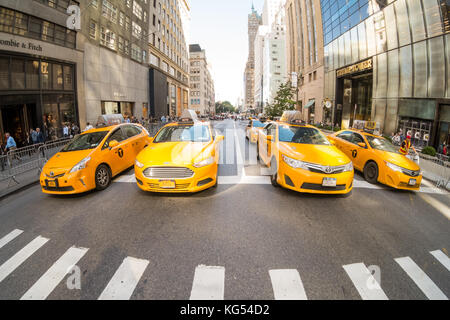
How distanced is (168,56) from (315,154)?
45900mm

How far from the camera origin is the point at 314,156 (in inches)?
231

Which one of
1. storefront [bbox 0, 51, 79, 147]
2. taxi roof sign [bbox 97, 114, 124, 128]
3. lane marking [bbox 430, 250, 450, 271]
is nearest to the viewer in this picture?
lane marking [bbox 430, 250, 450, 271]

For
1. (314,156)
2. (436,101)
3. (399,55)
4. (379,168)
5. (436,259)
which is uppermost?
(399,55)

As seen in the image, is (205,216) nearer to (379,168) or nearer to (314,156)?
(314,156)

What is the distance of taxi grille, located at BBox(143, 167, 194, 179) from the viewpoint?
207 inches

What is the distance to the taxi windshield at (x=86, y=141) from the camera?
22.2 ft

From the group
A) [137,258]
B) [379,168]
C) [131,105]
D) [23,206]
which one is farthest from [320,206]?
[131,105]

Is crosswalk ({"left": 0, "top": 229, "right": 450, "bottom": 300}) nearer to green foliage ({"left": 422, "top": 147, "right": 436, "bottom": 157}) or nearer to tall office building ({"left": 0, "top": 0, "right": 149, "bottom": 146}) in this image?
Answer: green foliage ({"left": 422, "top": 147, "right": 436, "bottom": 157})

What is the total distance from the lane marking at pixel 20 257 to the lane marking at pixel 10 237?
1.52 feet

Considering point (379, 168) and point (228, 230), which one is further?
point (379, 168)

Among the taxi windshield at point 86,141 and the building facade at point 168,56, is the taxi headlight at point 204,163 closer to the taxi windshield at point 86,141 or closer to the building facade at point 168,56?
the taxi windshield at point 86,141

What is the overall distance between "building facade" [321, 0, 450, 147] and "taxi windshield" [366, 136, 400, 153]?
11561mm

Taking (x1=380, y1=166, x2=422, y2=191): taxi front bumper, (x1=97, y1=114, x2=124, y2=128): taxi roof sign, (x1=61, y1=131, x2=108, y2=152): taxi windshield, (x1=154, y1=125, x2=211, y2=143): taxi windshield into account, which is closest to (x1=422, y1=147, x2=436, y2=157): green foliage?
(x1=380, y1=166, x2=422, y2=191): taxi front bumper
